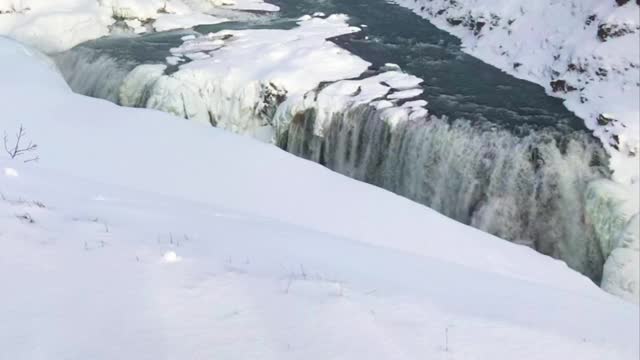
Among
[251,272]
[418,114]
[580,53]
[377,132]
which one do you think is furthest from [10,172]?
[580,53]

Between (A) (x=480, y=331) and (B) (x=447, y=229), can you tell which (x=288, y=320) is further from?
(B) (x=447, y=229)

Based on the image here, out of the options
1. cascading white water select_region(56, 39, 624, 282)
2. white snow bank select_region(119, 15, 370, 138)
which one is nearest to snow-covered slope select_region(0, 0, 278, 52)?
white snow bank select_region(119, 15, 370, 138)

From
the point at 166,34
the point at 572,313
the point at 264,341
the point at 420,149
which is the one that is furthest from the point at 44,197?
the point at 166,34

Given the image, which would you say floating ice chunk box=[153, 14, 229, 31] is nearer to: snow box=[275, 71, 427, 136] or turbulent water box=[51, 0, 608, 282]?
turbulent water box=[51, 0, 608, 282]

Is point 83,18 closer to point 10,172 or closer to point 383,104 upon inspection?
point 383,104

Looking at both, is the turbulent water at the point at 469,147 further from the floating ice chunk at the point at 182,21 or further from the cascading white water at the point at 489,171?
the floating ice chunk at the point at 182,21
